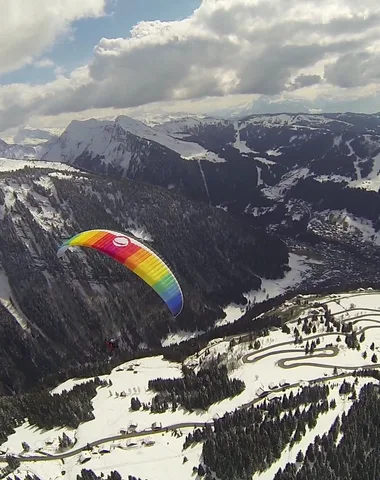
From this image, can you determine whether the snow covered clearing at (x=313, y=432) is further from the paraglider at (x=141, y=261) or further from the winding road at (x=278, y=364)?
the paraglider at (x=141, y=261)

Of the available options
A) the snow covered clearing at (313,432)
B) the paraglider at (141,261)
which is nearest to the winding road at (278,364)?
the snow covered clearing at (313,432)

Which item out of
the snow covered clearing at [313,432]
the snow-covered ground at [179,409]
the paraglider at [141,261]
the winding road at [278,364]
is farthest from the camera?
the winding road at [278,364]

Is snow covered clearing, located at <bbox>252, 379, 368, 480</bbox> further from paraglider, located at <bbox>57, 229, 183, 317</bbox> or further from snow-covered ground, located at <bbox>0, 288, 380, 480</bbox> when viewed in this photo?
paraglider, located at <bbox>57, 229, 183, 317</bbox>

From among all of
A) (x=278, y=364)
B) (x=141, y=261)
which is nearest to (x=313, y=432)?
(x=278, y=364)

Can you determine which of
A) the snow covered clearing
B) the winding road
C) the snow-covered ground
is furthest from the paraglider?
the winding road

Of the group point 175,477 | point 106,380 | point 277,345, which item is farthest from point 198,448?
point 277,345
